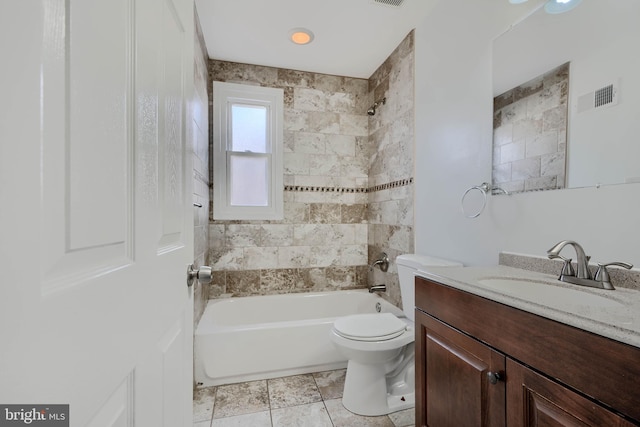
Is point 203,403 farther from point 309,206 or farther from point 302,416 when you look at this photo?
point 309,206

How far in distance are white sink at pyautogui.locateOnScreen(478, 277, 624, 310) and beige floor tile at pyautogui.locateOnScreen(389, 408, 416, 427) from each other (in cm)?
101

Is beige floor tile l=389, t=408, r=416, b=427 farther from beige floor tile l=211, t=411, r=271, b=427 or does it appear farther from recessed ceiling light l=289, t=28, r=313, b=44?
recessed ceiling light l=289, t=28, r=313, b=44

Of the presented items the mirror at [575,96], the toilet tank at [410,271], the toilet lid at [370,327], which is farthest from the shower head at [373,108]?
the toilet lid at [370,327]

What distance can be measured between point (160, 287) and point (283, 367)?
5.54 ft

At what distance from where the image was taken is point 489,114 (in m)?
1.50

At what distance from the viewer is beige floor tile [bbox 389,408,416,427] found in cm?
157

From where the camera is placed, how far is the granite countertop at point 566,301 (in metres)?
0.61

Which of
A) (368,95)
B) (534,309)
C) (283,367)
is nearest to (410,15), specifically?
(368,95)

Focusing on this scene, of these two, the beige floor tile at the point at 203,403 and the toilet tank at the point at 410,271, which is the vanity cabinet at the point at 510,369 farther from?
the beige floor tile at the point at 203,403

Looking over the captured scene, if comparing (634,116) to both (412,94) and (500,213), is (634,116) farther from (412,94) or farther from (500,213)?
(412,94)

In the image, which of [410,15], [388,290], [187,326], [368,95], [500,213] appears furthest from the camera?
[368,95]

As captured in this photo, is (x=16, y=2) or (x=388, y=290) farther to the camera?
(x=388, y=290)

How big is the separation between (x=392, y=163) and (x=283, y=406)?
199 centimetres

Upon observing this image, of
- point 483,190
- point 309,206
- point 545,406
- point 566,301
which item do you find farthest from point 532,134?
point 309,206
